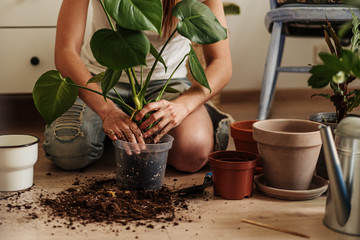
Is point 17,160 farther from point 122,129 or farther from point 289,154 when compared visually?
point 289,154

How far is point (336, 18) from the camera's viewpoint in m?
1.79

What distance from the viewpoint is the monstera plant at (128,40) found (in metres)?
0.95

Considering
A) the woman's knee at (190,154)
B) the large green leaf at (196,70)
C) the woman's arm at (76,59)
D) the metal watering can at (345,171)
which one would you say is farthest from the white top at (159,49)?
the metal watering can at (345,171)

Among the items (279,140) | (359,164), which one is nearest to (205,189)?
(279,140)

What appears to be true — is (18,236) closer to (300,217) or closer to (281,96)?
(300,217)

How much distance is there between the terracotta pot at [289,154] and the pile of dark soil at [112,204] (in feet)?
0.79

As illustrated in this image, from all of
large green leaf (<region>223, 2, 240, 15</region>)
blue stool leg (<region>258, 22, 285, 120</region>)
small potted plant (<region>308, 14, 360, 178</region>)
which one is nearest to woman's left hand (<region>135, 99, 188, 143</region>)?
small potted plant (<region>308, 14, 360, 178</region>)

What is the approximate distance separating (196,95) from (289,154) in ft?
1.08

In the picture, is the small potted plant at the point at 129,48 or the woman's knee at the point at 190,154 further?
the woman's knee at the point at 190,154

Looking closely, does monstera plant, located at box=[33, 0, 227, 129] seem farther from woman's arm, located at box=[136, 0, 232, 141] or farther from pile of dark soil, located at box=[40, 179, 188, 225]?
pile of dark soil, located at box=[40, 179, 188, 225]

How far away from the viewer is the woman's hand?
118cm

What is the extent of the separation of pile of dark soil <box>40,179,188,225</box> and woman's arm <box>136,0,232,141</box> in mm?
157

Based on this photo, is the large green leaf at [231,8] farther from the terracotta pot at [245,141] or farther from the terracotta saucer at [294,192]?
the terracotta saucer at [294,192]

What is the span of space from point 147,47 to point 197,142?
54 cm
